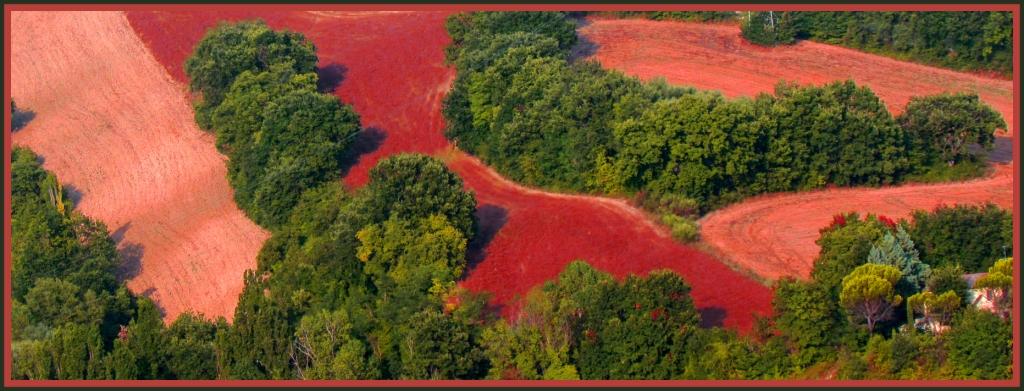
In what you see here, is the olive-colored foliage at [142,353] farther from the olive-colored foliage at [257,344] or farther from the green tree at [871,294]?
the green tree at [871,294]

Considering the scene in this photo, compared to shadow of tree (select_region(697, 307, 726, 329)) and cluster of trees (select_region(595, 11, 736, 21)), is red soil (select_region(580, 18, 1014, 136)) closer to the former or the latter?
cluster of trees (select_region(595, 11, 736, 21))

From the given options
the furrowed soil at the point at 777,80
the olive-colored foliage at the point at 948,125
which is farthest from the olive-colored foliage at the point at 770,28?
the olive-colored foliage at the point at 948,125

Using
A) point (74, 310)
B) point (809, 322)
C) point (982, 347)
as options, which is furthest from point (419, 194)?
point (982, 347)

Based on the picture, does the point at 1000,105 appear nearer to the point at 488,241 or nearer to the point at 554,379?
the point at 488,241

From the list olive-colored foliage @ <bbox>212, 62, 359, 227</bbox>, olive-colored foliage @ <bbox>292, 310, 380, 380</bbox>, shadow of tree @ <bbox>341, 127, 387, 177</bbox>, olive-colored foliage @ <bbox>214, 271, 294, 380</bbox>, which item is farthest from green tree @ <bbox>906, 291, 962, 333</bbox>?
shadow of tree @ <bbox>341, 127, 387, 177</bbox>

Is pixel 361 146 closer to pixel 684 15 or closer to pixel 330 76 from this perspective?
pixel 330 76
